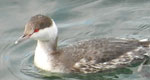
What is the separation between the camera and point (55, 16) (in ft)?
42.0

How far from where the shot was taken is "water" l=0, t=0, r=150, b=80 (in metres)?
10.3

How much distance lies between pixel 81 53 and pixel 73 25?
7.46 ft

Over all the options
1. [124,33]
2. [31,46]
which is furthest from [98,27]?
[31,46]

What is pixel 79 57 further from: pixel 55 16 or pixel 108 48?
pixel 55 16

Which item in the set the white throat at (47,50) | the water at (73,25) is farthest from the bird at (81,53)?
the water at (73,25)

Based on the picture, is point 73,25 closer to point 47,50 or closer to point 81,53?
point 47,50

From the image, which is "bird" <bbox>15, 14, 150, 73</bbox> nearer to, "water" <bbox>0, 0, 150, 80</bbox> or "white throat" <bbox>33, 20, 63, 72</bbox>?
"white throat" <bbox>33, 20, 63, 72</bbox>

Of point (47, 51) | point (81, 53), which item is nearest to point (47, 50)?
point (47, 51)

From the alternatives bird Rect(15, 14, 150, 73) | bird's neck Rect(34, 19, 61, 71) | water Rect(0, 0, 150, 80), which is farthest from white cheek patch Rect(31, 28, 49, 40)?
water Rect(0, 0, 150, 80)

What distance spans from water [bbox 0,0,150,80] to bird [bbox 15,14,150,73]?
0.18 m

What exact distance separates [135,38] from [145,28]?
1.91 ft

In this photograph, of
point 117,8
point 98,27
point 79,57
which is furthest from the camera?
point 117,8

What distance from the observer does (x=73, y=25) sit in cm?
1230

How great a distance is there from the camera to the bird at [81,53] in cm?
1004
